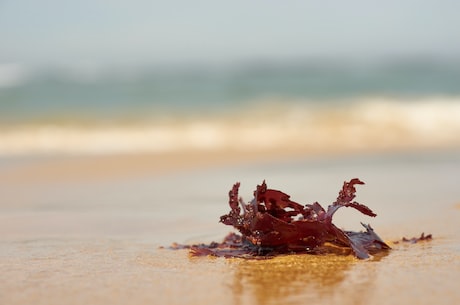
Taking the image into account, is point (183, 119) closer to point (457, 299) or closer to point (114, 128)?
point (114, 128)

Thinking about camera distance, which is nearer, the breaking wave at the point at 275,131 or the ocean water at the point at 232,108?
the breaking wave at the point at 275,131

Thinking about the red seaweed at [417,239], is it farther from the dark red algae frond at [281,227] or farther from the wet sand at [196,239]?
the dark red algae frond at [281,227]

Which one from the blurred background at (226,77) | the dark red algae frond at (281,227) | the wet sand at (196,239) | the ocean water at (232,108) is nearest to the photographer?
the wet sand at (196,239)

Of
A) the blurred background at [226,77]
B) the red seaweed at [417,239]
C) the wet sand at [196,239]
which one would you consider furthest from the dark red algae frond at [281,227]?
the blurred background at [226,77]

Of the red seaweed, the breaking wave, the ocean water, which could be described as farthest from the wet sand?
the ocean water

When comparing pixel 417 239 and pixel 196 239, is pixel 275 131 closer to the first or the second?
pixel 196 239

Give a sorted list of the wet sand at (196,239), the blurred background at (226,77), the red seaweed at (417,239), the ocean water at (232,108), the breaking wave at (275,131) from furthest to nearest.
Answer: the blurred background at (226,77) → the ocean water at (232,108) → the breaking wave at (275,131) → the red seaweed at (417,239) → the wet sand at (196,239)

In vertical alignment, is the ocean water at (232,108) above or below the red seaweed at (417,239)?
above
